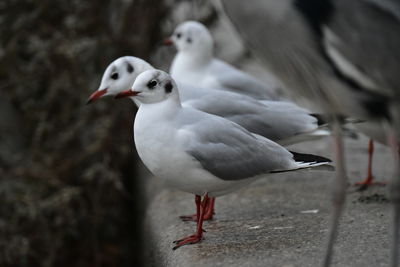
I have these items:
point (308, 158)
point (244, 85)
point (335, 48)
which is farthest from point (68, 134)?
point (335, 48)

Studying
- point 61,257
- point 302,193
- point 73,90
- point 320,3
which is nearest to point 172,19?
point 73,90

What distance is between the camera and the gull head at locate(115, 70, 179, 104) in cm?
407

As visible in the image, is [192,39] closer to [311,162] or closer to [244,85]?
[244,85]

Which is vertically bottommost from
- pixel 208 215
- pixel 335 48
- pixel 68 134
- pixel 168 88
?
pixel 68 134

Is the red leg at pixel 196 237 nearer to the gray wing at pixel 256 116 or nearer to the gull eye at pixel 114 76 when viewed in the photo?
the gray wing at pixel 256 116

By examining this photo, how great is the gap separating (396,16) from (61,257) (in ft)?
14.3

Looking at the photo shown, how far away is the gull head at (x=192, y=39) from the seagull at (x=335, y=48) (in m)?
3.76

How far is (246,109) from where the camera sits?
15.7 ft

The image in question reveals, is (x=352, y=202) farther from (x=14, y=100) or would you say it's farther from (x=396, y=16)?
(x=14, y=100)

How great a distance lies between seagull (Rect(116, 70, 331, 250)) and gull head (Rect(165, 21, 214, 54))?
250cm

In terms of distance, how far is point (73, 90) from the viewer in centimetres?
701

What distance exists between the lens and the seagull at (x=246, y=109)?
4738 millimetres

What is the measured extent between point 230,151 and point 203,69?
268 cm

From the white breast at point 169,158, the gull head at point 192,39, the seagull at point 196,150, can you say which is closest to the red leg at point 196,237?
the seagull at point 196,150
